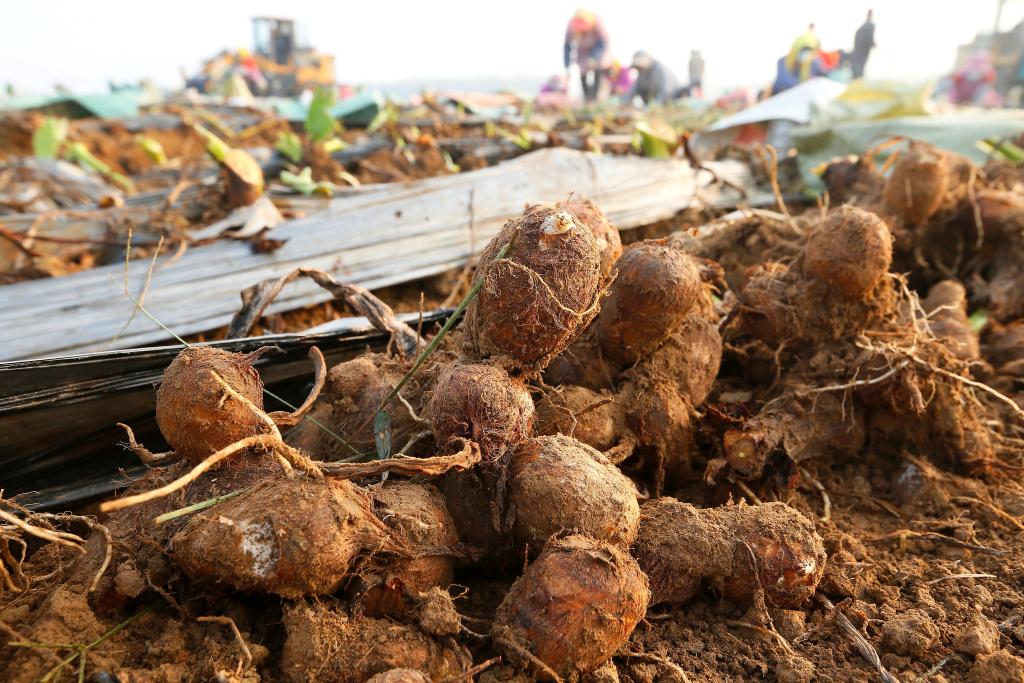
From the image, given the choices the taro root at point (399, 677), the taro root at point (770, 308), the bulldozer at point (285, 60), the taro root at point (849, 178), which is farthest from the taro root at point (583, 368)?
the bulldozer at point (285, 60)

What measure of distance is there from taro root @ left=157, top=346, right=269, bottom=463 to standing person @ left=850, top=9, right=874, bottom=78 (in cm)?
1403

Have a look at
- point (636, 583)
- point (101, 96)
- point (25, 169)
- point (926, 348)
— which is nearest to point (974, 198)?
point (926, 348)

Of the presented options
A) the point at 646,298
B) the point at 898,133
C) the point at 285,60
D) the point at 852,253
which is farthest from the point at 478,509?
the point at 285,60

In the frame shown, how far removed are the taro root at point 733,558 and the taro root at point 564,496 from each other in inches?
4.0

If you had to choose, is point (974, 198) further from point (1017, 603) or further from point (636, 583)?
point (636, 583)

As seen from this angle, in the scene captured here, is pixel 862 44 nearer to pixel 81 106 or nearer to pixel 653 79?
pixel 653 79

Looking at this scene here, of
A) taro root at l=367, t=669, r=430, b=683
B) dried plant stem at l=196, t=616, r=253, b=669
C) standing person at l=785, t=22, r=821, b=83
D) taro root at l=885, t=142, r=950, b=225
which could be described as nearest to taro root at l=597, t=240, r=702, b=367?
taro root at l=367, t=669, r=430, b=683

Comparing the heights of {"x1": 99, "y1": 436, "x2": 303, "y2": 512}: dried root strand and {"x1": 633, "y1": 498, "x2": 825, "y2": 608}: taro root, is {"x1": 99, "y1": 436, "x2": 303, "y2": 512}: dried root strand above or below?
above

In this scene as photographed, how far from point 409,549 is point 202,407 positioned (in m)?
0.46

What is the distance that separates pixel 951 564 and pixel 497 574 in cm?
105

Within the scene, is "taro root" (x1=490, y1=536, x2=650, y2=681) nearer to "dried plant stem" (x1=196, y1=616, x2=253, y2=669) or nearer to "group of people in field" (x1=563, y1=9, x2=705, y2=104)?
"dried plant stem" (x1=196, y1=616, x2=253, y2=669)

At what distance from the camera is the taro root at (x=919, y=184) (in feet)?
8.32

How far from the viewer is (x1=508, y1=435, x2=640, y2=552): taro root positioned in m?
1.22

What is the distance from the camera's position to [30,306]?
2330mm
